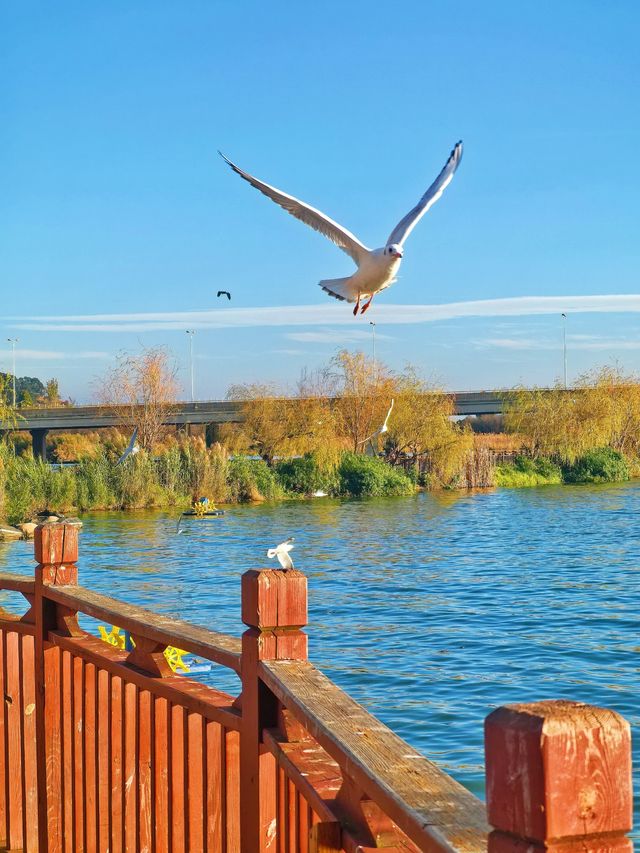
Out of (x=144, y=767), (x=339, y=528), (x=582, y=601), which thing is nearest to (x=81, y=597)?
(x=144, y=767)

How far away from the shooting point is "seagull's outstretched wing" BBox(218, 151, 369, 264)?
7.41m

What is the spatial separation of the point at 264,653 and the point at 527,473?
1920 inches

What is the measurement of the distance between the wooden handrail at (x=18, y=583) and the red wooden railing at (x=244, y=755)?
0.01 m

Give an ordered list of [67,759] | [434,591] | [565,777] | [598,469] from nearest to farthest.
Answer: [565,777], [67,759], [434,591], [598,469]

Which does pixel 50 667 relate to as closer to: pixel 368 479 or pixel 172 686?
pixel 172 686

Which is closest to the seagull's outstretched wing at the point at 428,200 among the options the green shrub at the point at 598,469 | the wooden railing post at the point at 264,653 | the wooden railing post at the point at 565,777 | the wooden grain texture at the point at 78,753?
the wooden grain texture at the point at 78,753

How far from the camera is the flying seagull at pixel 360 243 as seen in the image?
6980mm

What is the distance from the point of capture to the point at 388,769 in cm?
178

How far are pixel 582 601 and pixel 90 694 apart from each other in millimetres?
14616

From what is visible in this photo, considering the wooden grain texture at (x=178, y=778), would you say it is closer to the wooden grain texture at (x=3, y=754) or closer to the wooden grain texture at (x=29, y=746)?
the wooden grain texture at (x=29, y=746)

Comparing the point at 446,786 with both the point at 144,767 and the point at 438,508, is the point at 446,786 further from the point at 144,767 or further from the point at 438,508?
the point at 438,508

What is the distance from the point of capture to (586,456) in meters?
52.9

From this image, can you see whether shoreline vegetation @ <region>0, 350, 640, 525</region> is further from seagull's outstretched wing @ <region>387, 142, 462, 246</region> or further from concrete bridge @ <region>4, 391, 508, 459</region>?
seagull's outstretched wing @ <region>387, 142, 462, 246</region>

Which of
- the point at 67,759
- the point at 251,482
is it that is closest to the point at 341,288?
the point at 67,759
